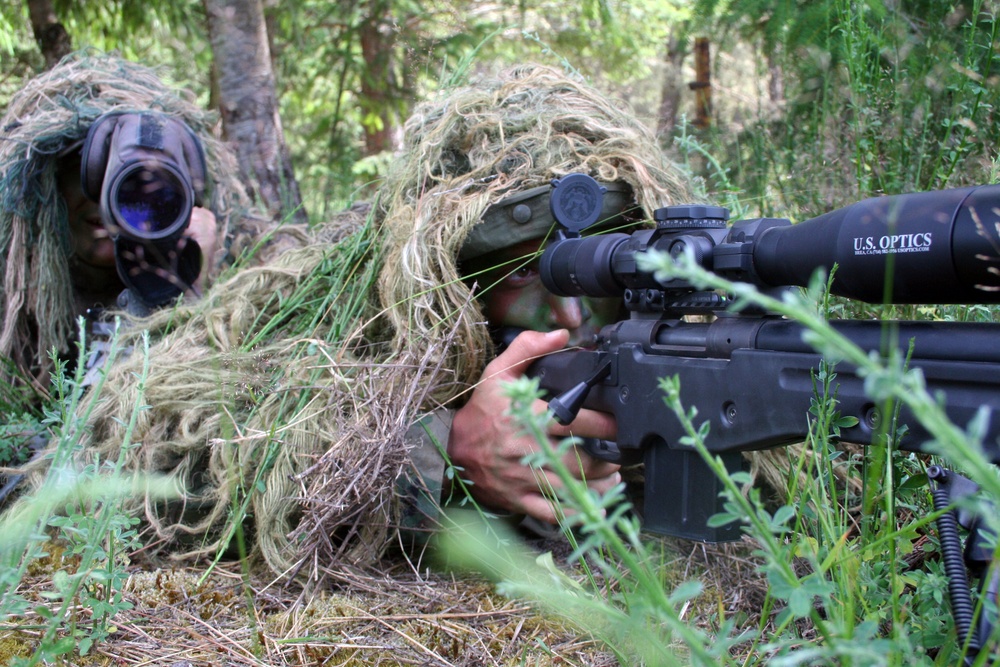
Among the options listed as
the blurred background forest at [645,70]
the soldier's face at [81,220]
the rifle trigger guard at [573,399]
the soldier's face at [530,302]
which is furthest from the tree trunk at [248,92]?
the rifle trigger guard at [573,399]

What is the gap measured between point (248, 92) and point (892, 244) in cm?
378

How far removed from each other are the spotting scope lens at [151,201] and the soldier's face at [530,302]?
1.02 metres

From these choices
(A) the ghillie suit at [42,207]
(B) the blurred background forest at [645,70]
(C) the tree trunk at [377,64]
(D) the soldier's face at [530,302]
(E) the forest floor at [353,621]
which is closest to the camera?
(E) the forest floor at [353,621]

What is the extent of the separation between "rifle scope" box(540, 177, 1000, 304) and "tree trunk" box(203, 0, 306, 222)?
2.85 metres

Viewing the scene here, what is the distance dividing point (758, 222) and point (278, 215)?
10.0 ft

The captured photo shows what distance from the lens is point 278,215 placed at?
4.10 m

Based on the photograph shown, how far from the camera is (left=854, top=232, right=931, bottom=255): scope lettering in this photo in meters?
1.15

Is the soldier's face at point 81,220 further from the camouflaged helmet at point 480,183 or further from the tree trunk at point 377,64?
the tree trunk at point 377,64

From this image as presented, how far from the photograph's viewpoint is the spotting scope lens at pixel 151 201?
98.2 inches

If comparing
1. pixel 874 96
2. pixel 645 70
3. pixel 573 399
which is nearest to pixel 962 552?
pixel 573 399

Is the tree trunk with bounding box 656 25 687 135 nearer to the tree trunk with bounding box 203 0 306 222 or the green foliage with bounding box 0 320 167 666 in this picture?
the tree trunk with bounding box 203 0 306 222

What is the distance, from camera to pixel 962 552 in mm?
1215

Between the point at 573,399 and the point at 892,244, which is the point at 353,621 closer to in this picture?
the point at 573,399

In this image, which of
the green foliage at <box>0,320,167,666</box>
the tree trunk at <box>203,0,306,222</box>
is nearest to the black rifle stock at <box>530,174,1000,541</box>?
the green foliage at <box>0,320,167,666</box>
